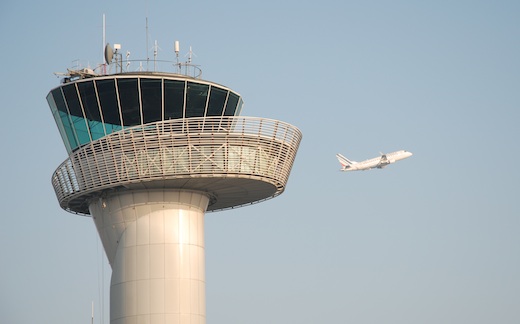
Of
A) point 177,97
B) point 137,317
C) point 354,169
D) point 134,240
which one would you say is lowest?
point 137,317

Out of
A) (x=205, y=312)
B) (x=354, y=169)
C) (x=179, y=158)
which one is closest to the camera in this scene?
(x=179, y=158)

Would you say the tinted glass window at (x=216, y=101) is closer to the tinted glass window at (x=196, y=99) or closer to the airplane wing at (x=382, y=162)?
the tinted glass window at (x=196, y=99)

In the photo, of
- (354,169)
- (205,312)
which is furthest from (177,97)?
(354,169)

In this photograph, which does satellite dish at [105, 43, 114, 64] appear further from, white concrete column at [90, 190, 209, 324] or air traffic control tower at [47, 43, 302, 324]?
white concrete column at [90, 190, 209, 324]

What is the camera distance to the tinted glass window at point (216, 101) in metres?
73.1

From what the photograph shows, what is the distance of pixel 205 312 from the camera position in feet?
241

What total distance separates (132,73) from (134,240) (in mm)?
11940

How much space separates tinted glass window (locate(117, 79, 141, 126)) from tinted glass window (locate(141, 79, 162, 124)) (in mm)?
495

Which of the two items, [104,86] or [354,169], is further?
[354,169]

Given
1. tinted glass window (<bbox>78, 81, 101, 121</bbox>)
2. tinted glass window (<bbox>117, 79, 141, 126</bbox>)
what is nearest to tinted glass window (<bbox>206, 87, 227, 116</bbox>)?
tinted glass window (<bbox>117, 79, 141, 126</bbox>)

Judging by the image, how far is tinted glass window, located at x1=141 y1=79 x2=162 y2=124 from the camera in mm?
71125

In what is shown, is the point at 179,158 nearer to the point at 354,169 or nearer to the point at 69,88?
the point at 69,88

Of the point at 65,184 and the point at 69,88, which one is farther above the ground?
the point at 69,88

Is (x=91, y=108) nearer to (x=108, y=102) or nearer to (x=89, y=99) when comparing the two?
(x=89, y=99)
